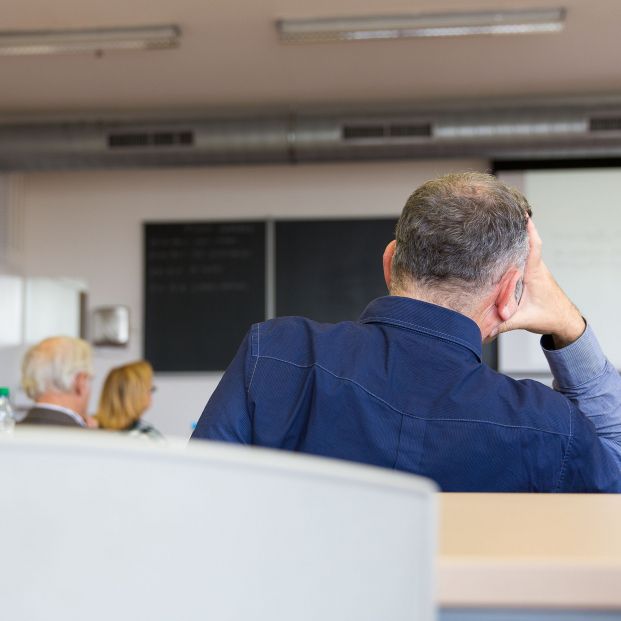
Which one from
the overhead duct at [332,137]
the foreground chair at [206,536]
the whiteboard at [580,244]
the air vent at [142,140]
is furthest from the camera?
the whiteboard at [580,244]

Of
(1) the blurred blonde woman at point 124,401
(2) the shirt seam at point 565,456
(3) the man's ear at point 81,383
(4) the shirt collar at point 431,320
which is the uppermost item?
(4) the shirt collar at point 431,320

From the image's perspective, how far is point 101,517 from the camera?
26 cm

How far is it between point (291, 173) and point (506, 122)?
1.53m

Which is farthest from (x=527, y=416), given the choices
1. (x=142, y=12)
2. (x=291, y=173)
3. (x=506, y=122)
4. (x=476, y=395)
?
(x=291, y=173)

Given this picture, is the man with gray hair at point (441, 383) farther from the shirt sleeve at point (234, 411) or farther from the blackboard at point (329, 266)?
the blackboard at point (329, 266)

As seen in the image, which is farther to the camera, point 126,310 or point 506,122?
point 126,310

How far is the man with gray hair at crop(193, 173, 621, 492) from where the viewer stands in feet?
3.50

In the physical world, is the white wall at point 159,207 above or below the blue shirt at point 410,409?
above

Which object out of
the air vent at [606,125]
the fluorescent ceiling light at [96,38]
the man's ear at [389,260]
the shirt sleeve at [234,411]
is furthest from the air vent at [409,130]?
the shirt sleeve at [234,411]

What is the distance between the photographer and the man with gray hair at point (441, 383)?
1065 millimetres

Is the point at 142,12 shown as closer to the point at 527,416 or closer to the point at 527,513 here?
the point at 527,416

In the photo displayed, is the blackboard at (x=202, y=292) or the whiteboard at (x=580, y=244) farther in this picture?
the blackboard at (x=202, y=292)

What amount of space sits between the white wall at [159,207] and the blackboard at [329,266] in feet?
0.33

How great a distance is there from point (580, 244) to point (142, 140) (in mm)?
2848
